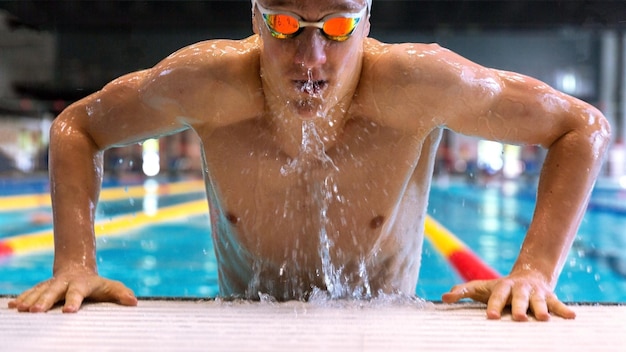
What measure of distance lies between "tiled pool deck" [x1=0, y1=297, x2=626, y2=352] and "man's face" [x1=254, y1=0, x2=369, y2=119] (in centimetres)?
49

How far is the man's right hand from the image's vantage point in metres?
1.33

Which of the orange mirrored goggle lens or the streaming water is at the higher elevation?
the orange mirrored goggle lens

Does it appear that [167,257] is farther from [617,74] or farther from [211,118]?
[617,74]

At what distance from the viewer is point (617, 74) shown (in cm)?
1580

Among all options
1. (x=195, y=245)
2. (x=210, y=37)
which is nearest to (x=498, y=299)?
(x=195, y=245)

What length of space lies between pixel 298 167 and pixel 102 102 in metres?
0.57

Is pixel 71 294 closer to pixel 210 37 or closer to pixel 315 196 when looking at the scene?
pixel 315 196

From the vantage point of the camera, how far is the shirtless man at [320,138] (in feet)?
5.05

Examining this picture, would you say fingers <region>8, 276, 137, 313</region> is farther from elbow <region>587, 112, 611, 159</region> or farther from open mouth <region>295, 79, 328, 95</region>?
elbow <region>587, 112, 611, 159</region>

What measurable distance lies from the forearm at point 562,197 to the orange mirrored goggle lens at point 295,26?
2.25ft

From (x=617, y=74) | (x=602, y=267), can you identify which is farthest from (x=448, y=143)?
(x=602, y=267)

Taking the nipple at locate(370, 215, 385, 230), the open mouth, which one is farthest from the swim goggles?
the nipple at locate(370, 215, 385, 230)

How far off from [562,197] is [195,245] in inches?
179

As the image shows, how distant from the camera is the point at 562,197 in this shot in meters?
1.59
